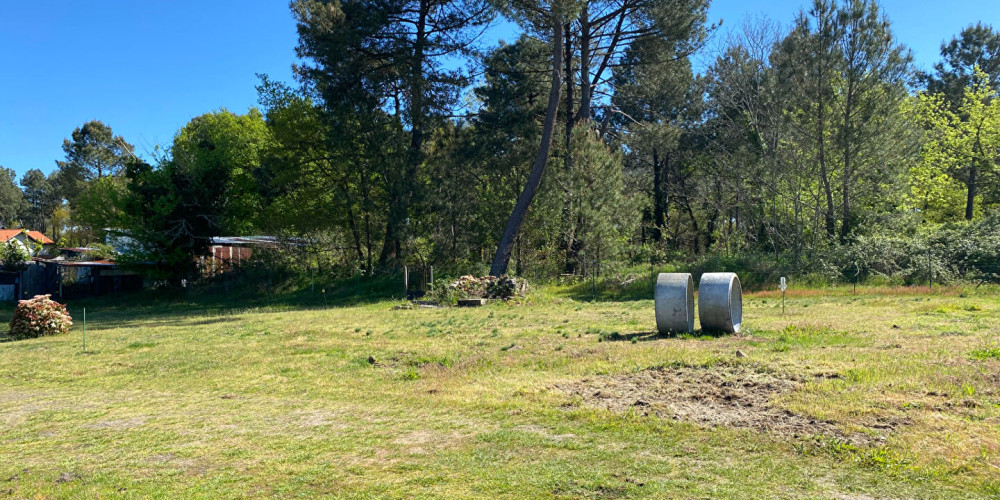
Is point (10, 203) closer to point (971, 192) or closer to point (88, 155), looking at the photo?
point (88, 155)

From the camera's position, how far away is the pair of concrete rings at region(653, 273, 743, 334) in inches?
449

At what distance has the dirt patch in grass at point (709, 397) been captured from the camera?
608 centimetres

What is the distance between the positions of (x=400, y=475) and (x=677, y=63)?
28.4 metres

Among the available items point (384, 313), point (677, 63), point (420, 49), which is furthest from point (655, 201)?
point (384, 313)

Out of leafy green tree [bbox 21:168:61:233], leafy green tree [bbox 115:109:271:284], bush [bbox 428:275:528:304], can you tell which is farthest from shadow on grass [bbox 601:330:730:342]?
leafy green tree [bbox 21:168:61:233]

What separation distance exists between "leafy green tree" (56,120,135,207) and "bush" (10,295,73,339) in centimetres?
6767

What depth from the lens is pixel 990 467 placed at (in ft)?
15.5

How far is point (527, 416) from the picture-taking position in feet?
22.9

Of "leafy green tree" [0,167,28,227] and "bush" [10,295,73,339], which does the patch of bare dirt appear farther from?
"leafy green tree" [0,167,28,227]

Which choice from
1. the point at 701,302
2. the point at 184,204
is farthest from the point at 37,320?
the point at 701,302

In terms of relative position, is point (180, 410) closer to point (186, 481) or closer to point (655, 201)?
point (186, 481)

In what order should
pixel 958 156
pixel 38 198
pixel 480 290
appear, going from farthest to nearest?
pixel 38 198 < pixel 958 156 < pixel 480 290

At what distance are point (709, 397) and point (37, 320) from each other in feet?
58.8

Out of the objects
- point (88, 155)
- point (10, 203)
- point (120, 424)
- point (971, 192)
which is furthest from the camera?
point (10, 203)
